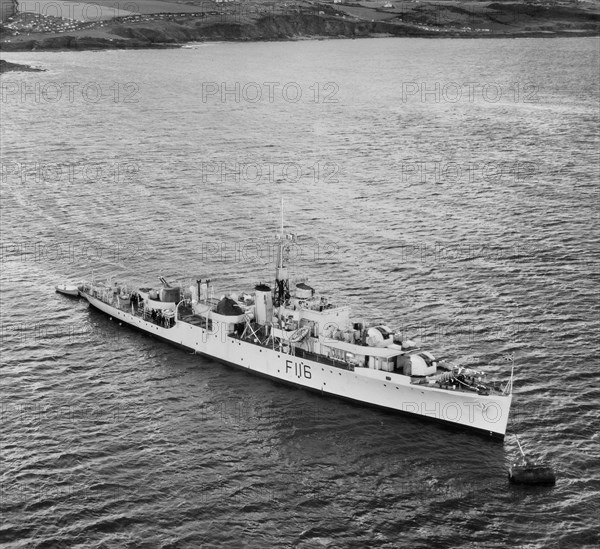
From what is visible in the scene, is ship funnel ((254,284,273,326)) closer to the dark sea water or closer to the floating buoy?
the dark sea water

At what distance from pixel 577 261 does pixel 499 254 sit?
8.88m

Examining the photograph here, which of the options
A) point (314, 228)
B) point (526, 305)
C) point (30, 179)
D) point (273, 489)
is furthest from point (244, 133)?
point (273, 489)

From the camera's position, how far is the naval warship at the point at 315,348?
233ft

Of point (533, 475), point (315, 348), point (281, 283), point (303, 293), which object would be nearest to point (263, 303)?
point (281, 283)

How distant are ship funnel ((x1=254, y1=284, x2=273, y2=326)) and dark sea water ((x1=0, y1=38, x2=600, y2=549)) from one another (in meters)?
6.14

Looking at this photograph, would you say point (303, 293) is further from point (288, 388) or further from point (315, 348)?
point (288, 388)

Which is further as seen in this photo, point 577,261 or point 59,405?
point 577,261

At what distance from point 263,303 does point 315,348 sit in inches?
301

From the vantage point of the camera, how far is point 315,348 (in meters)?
78.7

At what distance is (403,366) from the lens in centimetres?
7419

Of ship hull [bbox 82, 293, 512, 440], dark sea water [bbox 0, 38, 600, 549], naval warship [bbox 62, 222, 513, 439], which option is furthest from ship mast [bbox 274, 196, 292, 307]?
dark sea water [bbox 0, 38, 600, 549]

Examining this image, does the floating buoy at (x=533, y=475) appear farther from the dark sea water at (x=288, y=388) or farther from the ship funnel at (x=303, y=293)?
the ship funnel at (x=303, y=293)

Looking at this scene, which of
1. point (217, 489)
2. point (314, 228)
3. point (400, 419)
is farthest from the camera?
point (314, 228)

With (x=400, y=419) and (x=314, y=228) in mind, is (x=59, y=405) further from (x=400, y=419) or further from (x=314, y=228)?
(x=314, y=228)
